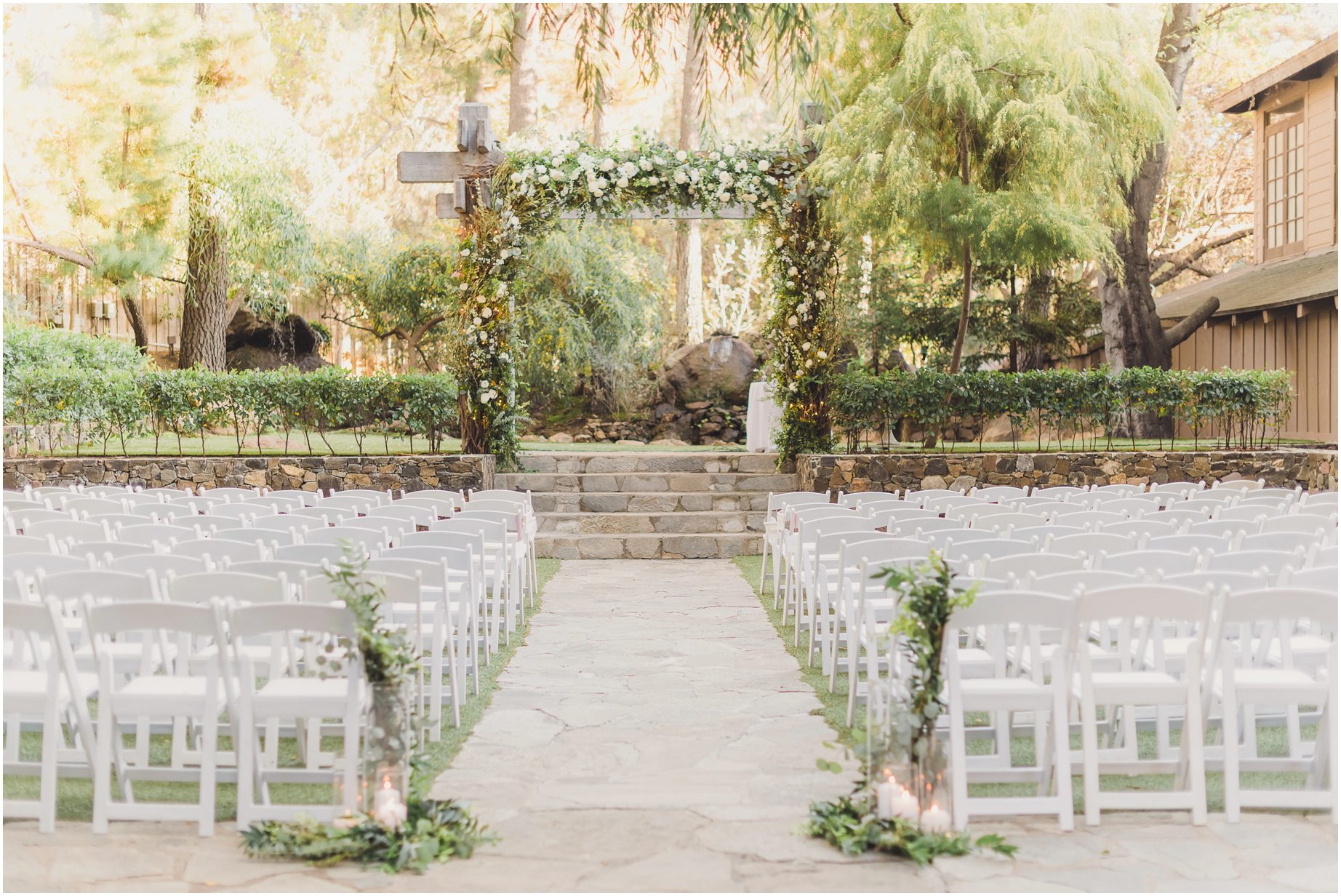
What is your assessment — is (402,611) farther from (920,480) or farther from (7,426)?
(7,426)

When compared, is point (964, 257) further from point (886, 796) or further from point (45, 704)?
point (45, 704)

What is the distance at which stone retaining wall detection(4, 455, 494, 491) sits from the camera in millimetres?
12500

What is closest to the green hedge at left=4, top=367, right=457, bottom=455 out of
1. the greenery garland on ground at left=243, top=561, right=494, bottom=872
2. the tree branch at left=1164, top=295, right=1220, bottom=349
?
the greenery garland on ground at left=243, top=561, right=494, bottom=872

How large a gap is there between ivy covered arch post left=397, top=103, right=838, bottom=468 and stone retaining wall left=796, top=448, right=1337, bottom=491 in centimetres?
66

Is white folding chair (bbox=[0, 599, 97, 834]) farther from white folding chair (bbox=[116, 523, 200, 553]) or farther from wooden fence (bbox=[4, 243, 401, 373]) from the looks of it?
wooden fence (bbox=[4, 243, 401, 373])

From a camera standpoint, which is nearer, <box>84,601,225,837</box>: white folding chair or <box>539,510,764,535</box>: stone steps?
<box>84,601,225,837</box>: white folding chair

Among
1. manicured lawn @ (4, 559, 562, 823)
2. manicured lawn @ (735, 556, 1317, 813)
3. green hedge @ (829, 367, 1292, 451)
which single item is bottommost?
manicured lawn @ (735, 556, 1317, 813)

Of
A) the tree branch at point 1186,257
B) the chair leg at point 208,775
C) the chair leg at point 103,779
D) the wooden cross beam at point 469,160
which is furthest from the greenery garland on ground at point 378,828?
the tree branch at point 1186,257

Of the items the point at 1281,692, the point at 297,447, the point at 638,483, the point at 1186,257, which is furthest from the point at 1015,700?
the point at 1186,257

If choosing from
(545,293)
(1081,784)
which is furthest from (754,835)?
(545,293)

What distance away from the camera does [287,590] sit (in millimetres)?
4434

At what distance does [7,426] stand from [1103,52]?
12.9 metres

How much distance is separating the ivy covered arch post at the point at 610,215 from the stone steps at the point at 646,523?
127 cm

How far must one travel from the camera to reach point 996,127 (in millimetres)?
12148
